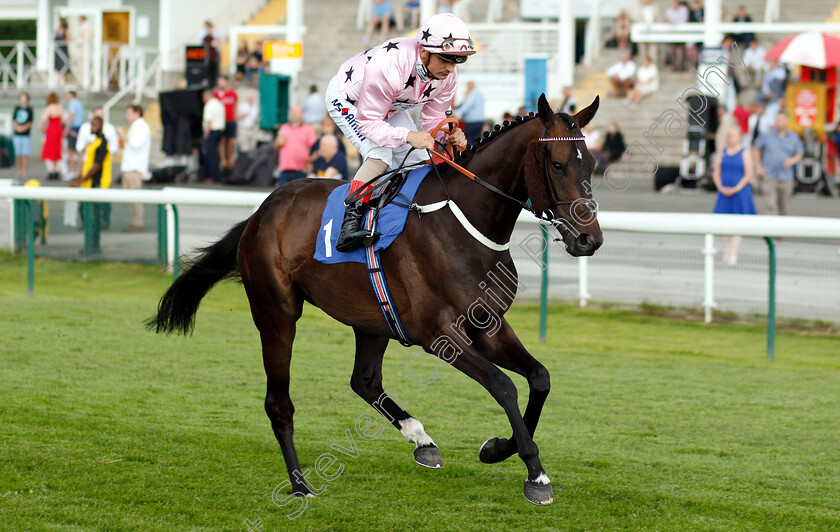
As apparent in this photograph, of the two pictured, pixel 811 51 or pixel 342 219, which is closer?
pixel 342 219

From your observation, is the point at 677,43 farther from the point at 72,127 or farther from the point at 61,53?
the point at 61,53

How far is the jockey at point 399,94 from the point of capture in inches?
173

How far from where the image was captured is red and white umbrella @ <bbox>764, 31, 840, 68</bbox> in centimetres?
1456

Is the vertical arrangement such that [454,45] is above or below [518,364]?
above

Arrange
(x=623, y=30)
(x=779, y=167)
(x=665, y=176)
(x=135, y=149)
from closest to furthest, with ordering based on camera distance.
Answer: (x=779, y=167), (x=135, y=149), (x=665, y=176), (x=623, y=30)

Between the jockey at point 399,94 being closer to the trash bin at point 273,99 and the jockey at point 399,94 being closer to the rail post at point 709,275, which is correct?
the rail post at point 709,275

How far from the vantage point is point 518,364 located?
4.41 metres

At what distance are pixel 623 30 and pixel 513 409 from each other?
1738 centimetres

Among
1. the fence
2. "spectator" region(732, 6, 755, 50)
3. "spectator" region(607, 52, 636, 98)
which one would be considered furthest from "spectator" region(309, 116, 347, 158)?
"spectator" region(732, 6, 755, 50)

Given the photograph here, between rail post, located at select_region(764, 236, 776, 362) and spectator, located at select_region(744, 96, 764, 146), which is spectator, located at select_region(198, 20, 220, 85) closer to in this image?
spectator, located at select_region(744, 96, 764, 146)

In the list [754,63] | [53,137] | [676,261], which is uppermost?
[754,63]

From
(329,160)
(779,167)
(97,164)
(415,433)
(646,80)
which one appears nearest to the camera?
(415,433)

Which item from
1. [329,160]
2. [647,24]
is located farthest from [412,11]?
[329,160]

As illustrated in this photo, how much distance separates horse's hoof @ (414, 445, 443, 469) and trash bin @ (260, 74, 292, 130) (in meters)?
11.1
